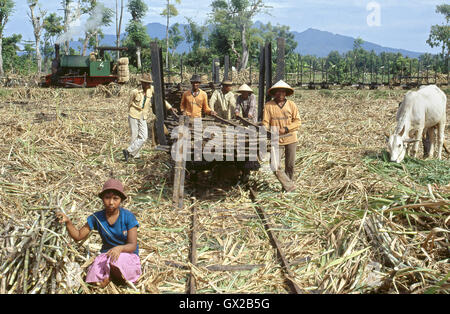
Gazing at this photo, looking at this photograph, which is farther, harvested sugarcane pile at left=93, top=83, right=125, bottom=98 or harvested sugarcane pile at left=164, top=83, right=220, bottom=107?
harvested sugarcane pile at left=93, top=83, right=125, bottom=98

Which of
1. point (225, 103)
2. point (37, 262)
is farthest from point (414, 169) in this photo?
point (37, 262)

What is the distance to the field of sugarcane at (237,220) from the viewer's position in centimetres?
369

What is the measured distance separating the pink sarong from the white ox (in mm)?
5628

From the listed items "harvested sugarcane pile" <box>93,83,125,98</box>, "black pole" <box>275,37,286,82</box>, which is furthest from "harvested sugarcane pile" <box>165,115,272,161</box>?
"harvested sugarcane pile" <box>93,83,125,98</box>

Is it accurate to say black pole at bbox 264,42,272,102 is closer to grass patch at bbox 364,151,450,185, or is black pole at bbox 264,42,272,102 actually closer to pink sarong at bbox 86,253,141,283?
grass patch at bbox 364,151,450,185

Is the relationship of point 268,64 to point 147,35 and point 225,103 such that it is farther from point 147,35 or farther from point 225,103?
point 147,35

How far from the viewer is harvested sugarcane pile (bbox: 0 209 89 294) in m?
3.38

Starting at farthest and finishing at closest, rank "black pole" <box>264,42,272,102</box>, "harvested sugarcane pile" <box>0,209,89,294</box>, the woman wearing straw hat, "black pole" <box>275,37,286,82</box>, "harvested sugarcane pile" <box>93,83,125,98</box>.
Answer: "harvested sugarcane pile" <box>93,83,125,98</box>
"black pole" <box>264,42,272,102</box>
the woman wearing straw hat
"black pole" <box>275,37,286,82</box>
"harvested sugarcane pile" <box>0,209,89,294</box>

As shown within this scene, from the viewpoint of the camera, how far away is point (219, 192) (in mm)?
7066

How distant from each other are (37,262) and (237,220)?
292 cm

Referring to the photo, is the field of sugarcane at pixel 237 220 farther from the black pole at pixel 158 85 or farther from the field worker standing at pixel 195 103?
the field worker standing at pixel 195 103
